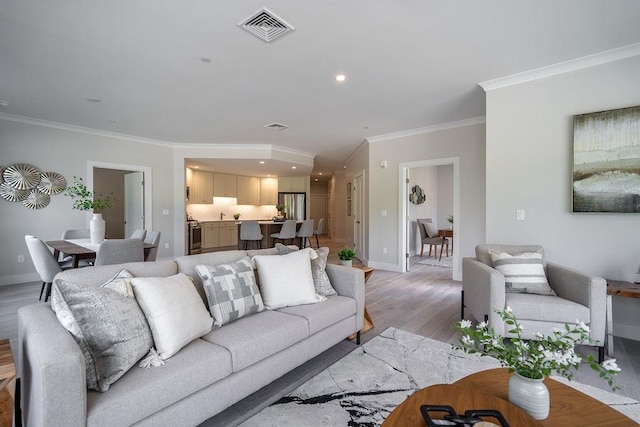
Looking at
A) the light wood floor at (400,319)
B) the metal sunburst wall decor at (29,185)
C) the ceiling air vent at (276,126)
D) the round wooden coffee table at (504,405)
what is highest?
the ceiling air vent at (276,126)

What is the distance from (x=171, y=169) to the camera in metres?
6.70

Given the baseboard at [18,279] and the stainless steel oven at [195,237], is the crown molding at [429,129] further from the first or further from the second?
the baseboard at [18,279]

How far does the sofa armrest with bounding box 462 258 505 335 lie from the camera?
2.50m

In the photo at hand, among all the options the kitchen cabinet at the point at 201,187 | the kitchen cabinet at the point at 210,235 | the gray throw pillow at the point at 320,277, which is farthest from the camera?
the kitchen cabinet at the point at 210,235

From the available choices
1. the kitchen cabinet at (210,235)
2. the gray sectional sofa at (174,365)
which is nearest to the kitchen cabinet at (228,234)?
the kitchen cabinet at (210,235)

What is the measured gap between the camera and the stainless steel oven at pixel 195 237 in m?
7.55

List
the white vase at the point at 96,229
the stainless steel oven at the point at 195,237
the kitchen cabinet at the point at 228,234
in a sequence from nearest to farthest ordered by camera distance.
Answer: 1. the white vase at the point at 96,229
2. the stainless steel oven at the point at 195,237
3. the kitchen cabinet at the point at 228,234

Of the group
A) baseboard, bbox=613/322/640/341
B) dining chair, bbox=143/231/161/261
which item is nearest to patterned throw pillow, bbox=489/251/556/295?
baseboard, bbox=613/322/640/341

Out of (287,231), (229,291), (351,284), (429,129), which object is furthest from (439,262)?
(229,291)

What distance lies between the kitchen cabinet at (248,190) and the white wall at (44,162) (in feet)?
11.7

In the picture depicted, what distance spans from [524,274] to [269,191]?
827 cm

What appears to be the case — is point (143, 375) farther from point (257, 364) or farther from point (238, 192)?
point (238, 192)

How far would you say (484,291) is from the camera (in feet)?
8.71

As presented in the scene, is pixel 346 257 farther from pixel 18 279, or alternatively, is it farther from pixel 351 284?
pixel 18 279
